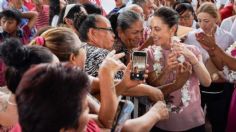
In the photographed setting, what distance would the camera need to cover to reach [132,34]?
112 inches

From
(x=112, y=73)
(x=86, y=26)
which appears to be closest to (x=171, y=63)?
(x=86, y=26)

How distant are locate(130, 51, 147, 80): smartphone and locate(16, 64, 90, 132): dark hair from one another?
2.80 feet

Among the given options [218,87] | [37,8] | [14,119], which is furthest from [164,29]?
[37,8]

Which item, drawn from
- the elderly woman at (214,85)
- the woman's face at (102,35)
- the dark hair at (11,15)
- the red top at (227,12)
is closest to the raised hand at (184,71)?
the woman's face at (102,35)

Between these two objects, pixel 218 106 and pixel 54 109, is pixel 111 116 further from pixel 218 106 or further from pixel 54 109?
pixel 218 106

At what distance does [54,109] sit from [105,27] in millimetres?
1589

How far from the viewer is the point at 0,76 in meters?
2.92

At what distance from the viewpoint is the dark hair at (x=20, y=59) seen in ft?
4.66

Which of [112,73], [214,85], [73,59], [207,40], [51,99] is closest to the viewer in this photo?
[51,99]

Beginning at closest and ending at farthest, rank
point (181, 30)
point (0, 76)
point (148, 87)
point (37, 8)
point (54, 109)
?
point (54, 109)
point (148, 87)
point (0, 76)
point (181, 30)
point (37, 8)

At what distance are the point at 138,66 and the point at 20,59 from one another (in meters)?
0.63

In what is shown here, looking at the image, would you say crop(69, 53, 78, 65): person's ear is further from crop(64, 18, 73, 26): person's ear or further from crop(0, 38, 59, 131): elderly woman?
crop(64, 18, 73, 26): person's ear

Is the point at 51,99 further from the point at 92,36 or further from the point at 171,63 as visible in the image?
the point at 92,36

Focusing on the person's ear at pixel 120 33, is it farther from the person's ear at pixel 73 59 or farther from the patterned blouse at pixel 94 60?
the person's ear at pixel 73 59
